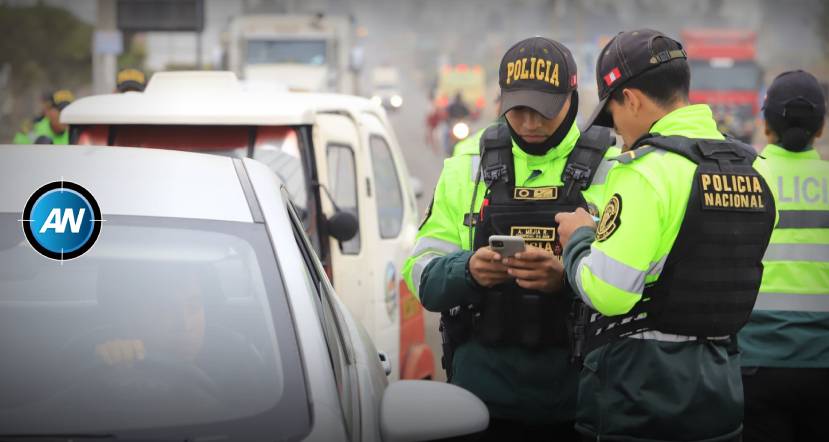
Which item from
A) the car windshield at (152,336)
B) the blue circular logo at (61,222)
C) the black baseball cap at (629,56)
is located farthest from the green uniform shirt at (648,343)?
the blue circular logo at (61,222)

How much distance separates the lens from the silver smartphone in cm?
348

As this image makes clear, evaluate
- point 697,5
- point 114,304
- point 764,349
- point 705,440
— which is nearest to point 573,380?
point 705,440

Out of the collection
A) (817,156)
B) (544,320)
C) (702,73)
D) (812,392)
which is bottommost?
(812,392)

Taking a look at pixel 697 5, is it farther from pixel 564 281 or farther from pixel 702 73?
pixel 564 281

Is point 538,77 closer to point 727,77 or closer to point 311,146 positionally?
point 311,146

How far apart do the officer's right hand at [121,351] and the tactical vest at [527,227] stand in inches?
46.1

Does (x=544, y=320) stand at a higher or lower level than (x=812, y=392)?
higher

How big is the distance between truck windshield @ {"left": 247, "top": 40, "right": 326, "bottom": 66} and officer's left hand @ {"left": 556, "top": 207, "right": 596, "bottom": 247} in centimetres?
2155

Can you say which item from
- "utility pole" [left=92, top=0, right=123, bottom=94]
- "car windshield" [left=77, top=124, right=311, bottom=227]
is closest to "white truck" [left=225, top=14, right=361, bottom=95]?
"utility pole" [left=92, top=0, right=123, bottom=94]

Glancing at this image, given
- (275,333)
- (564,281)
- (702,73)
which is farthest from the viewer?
(702,73)

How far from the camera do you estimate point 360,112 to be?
7.02 metres

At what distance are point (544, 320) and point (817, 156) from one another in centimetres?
149

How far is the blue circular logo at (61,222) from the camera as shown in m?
3.13

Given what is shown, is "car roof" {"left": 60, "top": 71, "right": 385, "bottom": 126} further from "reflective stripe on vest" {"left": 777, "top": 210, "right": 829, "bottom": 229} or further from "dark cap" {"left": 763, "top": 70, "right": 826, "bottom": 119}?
"reflective stripe on vest" {"left": 777, "top": 210, "right": 829, "bottom": 229}
